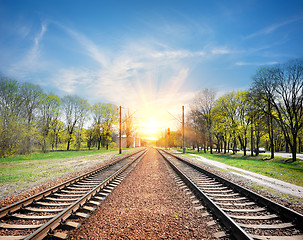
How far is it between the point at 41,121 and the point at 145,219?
32003 millimetres

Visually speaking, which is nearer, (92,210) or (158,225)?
(158,225)

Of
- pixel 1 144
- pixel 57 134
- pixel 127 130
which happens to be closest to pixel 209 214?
pixel 1 144

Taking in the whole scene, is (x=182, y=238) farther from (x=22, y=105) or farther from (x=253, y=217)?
(x=22, y=105)

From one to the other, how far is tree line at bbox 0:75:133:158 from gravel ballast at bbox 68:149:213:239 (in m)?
19.9

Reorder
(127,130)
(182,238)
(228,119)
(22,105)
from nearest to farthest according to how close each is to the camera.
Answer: (182,238)
(22,105)
(228,119)
(127,130)

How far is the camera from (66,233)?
138 inches

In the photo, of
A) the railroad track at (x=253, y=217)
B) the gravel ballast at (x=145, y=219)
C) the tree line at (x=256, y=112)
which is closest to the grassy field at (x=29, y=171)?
the gravel ballast at (x=145, y=219)

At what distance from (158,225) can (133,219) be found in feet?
2.36

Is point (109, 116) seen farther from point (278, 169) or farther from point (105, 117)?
point (278, 169)

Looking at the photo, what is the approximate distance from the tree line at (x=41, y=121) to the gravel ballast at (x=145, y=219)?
19.9 metres

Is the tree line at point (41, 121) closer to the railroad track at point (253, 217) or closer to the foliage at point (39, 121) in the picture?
the foliage at point (39, 121)

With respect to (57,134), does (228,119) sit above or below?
above

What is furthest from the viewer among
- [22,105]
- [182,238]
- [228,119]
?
[228,119]

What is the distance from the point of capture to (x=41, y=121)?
1138 inches
